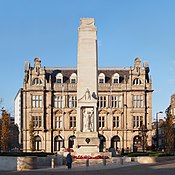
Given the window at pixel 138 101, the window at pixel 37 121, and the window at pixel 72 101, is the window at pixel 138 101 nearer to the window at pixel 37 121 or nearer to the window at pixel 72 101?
the window at pixel 72 101

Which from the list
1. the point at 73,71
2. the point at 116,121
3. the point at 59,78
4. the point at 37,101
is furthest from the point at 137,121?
the point at 37,101

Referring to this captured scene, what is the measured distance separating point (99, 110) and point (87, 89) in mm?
44699

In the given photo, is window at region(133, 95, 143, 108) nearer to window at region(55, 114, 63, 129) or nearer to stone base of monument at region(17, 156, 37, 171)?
window at region(55, 114, 63, 129)

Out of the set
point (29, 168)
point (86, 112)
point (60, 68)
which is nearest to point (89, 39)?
point (86, 112)

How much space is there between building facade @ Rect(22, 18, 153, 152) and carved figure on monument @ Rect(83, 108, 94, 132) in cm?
4454

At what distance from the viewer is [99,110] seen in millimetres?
102000

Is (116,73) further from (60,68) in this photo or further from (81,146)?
(81,146)

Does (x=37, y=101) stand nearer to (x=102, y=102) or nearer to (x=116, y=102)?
(x=102, y=102)

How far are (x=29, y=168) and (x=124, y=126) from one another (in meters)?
60.4

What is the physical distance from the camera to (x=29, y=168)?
42719mm

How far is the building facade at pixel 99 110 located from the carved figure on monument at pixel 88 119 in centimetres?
4454

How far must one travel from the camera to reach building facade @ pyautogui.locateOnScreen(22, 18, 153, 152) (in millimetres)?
101500

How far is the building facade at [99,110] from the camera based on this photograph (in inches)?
3996

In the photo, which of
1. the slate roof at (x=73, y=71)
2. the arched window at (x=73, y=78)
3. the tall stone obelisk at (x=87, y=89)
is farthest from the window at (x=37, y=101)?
the tall stone obelisk at (x=87, y=89)
